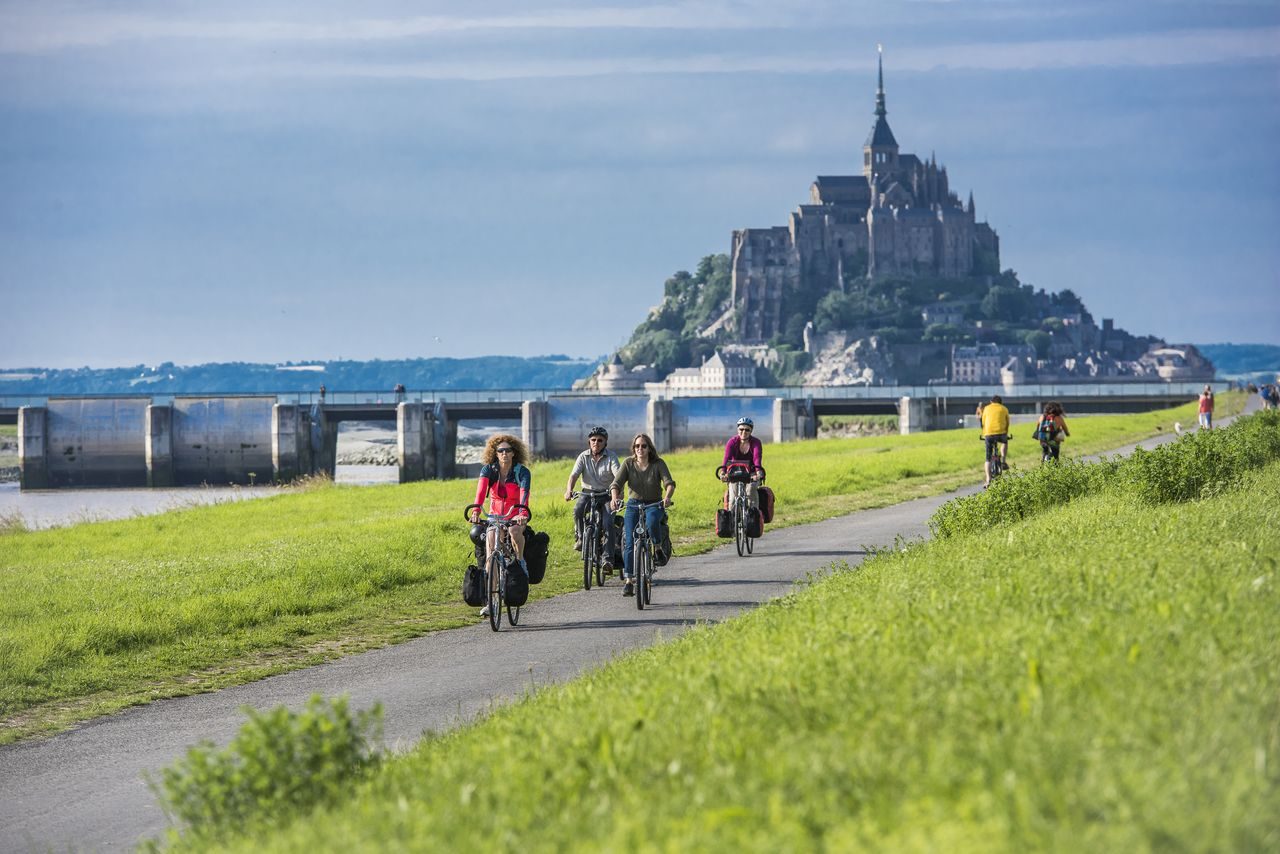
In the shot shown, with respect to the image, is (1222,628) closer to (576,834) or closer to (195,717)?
(576,834)

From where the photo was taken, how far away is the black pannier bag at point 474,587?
14812 mm

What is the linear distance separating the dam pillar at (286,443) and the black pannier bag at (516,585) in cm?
6861

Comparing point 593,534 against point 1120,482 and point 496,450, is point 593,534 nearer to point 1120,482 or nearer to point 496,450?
point 496,450

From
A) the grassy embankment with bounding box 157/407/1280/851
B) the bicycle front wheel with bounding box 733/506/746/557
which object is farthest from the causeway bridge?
the grassy embankment with bounding box 157/407/1280/851

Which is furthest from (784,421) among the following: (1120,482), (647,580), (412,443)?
(647,580)

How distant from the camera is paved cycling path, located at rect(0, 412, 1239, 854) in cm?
863

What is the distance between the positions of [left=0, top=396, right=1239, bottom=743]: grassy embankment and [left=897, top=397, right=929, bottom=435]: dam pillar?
163ft

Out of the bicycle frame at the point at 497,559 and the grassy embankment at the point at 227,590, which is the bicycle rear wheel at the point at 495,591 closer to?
the bicycle frame at the point at 497,559

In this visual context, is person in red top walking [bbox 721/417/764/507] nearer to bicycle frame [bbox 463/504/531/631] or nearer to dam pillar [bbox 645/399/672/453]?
bicycle frame [bbox 463/504/531/631]

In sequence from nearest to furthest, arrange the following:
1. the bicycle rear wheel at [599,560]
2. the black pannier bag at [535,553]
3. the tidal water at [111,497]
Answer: the black pannier bag at [535,553] → the bicycle rear wheel at [599,560] → the tidal water at [111,497]

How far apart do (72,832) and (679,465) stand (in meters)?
42.8

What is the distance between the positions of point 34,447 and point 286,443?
13.6m

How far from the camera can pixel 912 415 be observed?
3319 inches

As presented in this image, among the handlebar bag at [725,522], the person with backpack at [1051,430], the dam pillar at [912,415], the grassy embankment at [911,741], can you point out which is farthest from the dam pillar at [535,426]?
the grassy embankment at [911,741]
